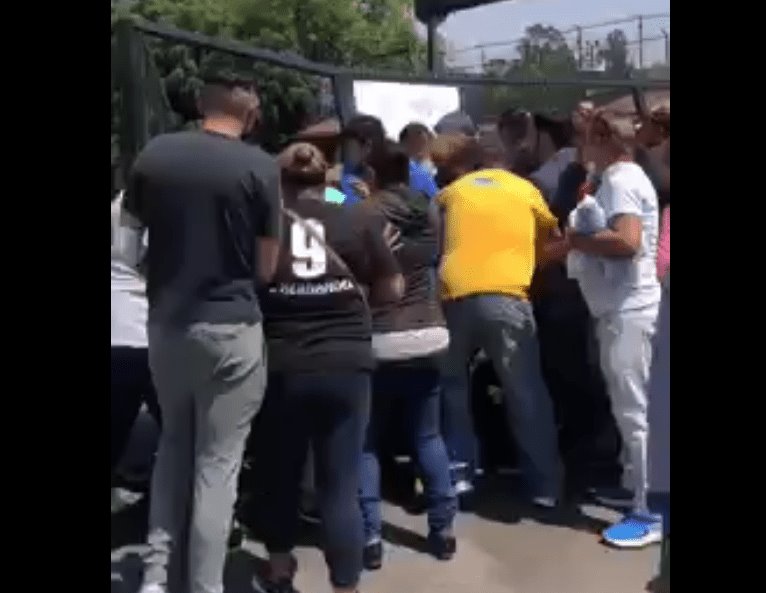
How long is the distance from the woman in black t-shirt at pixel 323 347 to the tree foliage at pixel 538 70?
3.42 m

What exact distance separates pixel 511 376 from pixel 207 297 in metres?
1.94

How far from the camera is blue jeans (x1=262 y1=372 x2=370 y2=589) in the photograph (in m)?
4.68

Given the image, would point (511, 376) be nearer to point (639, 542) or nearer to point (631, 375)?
point (631, 375)

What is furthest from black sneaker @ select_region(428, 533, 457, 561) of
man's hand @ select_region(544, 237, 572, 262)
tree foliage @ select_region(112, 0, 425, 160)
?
tree foliage @ select_region(112, 0, 425, 160)

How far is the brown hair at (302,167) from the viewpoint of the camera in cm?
479

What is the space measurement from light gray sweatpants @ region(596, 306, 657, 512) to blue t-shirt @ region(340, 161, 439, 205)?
39.5 inches

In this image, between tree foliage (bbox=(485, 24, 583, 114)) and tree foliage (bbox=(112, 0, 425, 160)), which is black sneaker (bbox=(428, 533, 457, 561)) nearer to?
tree foliage (bbox=(485, 24, 583, 114))

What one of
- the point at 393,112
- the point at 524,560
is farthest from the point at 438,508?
the point at 393,112

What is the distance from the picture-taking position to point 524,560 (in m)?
5.56

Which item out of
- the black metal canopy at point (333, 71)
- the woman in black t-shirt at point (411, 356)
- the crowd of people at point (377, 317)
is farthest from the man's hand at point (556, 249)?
the black metal canopy at point (333, 71)
